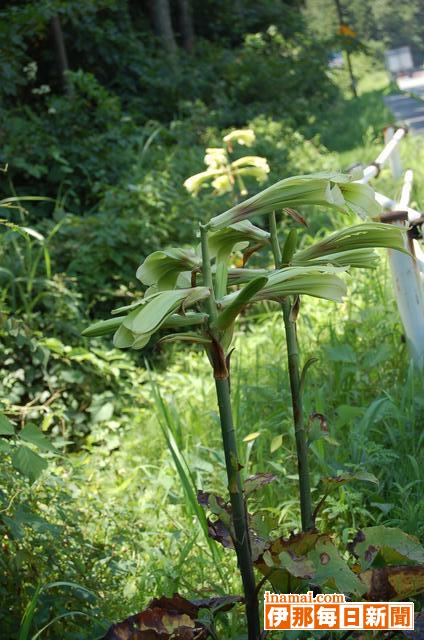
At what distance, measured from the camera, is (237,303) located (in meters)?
1.35

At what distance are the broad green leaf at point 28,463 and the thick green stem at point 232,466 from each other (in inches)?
27.4

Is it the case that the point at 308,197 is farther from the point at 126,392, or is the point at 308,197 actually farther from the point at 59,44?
the point at 59,44

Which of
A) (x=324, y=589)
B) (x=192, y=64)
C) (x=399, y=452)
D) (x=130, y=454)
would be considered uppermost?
(x=192, y=64)

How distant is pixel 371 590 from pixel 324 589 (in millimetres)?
132

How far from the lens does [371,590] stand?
1.50 metres

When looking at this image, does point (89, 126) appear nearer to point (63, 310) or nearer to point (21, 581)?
point (63, 310)

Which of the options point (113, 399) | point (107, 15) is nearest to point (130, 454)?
point (113, 399)

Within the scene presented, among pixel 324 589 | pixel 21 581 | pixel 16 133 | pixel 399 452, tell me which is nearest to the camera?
pixel 324 589

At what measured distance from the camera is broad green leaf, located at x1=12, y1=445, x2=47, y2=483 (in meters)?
2.02

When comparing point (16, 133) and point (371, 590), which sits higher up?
point (16, 133)

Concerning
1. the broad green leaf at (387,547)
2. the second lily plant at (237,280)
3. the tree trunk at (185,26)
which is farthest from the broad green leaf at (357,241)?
the tree trunk at (185,26)

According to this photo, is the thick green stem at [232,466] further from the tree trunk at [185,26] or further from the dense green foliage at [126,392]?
the tree trunk at [185,26]

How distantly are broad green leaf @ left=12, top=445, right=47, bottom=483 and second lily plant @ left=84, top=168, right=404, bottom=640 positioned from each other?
628mm

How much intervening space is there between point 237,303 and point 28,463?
0.91 meters
